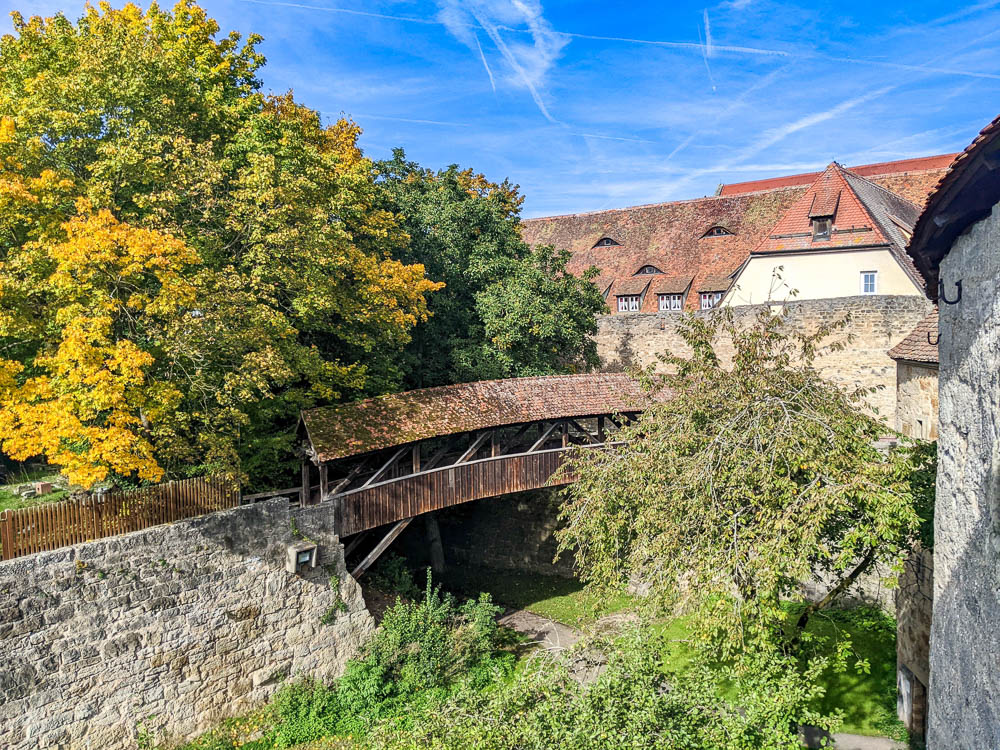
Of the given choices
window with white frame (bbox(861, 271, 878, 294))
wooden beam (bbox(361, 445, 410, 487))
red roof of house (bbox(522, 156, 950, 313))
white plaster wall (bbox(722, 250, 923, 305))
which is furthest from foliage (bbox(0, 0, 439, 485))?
red roof of house (bbox(522, 156, 950, 313))

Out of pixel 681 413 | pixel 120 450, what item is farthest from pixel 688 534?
pixel 120 450

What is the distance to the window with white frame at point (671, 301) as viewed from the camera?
26.5 m

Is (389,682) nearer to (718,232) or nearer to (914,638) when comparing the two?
(914,638)

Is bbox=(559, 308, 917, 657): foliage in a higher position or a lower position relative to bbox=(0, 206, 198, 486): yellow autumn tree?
lower

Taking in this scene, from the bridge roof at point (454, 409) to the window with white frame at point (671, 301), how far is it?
11.1m

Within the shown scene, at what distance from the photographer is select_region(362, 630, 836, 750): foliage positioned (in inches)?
220

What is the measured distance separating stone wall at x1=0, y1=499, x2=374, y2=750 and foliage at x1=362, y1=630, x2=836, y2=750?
4.82m

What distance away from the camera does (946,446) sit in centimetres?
562

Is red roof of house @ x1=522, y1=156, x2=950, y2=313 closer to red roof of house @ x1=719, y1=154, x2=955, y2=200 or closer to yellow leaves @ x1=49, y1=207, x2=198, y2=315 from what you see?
red roof of house @ x1=719, y1=154, x2=955, y2=200

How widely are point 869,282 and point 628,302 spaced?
358 inches

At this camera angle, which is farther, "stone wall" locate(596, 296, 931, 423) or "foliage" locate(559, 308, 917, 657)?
"stone wall" locate(596, 296, 931, 423)

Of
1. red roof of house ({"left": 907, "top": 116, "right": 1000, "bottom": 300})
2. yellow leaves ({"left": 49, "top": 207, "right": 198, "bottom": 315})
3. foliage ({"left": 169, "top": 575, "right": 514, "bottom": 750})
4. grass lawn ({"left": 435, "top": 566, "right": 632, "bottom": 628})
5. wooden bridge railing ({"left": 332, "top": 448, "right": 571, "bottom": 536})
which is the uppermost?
yellow leaves ({"left": 49, "top": 207, "right": 198, "bottom": 315})

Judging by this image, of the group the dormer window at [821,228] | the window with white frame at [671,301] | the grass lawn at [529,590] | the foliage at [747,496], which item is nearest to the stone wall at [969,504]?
the foliage at [747,496]

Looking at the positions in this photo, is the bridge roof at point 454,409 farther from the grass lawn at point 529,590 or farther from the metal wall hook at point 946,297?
the metal wall hook at point 946,297
